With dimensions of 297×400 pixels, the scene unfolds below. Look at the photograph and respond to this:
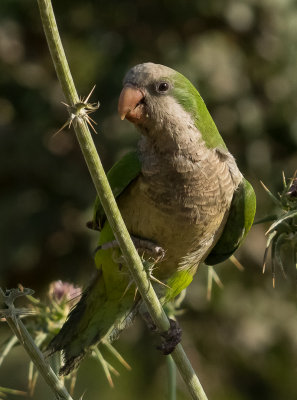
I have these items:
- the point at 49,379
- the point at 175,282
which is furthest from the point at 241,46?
the point at 49,379

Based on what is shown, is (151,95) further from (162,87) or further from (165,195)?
(165,195)

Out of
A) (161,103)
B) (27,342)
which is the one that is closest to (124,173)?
(161,103)

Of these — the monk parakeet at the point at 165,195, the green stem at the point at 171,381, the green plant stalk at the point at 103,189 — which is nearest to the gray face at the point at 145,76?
the monk parakeet at the point at 165,195

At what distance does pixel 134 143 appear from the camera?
6160mm

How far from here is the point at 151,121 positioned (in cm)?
303

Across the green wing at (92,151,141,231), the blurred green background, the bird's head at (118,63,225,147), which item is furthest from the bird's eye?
the blurred green background

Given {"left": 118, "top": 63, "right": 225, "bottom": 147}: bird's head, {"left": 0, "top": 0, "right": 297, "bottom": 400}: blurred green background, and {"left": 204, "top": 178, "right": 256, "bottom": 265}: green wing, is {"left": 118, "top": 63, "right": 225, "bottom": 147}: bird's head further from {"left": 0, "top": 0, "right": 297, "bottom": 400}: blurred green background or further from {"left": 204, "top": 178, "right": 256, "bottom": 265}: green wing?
{"left": 0, "top": 0, "right": 297, "bottom": 400}: blurred green background

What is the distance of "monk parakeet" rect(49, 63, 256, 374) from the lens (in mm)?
3035

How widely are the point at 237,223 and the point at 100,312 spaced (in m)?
0.78

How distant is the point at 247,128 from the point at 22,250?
2.29 m

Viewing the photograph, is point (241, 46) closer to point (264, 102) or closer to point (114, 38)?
point (264, 102)

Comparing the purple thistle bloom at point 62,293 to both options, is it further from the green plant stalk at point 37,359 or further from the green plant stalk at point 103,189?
the green plant stalk at point 37,359

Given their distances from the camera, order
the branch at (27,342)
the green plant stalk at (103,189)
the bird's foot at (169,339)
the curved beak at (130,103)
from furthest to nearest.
A: the bird's foot at (169,339), the curved beak at (130,103), the branch at (27,342), the green plant stalk at (103,189)

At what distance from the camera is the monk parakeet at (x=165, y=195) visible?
304 centimetres
